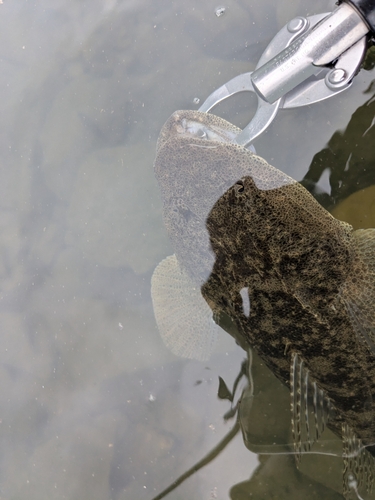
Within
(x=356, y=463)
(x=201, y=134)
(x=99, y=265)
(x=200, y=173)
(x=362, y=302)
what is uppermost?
(x=201, y=134)

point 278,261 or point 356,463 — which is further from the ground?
point 278,261

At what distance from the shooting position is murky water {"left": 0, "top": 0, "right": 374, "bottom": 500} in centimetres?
364

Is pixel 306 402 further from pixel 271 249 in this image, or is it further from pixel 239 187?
pixel 239 187

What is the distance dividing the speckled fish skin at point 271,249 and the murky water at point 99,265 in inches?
43.0

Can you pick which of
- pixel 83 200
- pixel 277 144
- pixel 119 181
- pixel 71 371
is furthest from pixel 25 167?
pixel 277 144

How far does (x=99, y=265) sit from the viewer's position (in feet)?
12.8

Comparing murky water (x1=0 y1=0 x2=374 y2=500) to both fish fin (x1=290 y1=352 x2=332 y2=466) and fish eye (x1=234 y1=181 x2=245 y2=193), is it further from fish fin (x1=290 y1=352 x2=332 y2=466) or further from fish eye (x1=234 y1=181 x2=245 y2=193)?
fish eye (x1=234 y1=181 x2=245 y2=193)

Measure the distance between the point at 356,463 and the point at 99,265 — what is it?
2623 mm

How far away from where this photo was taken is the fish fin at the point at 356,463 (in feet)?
9.78

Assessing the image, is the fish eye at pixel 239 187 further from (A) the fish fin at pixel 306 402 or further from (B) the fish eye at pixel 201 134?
(A) the fish fin at pixel 306 402

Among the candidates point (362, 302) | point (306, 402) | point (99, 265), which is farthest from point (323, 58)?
point (99, 265)

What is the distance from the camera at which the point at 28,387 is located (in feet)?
13.4

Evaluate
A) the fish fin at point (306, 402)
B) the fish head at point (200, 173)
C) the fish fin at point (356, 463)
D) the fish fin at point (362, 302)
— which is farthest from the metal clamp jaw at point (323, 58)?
the fish fin at point (356, 463)

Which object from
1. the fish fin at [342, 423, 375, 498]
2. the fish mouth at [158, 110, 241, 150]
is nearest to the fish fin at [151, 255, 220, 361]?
the fish mouth at [158, 110, 241, 150]
